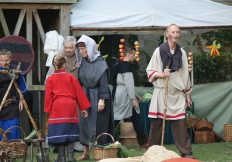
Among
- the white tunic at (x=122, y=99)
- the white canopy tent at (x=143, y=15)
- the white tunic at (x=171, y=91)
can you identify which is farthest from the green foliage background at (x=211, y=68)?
the white tunic at (x=171, y=91)

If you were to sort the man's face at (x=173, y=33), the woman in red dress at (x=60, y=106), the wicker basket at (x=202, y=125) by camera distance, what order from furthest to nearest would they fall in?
1. the wicker basket at (x=202, y=125)
2. the man's face at (x=173, y=33)
3. the woman in red dress at (x=60, y=106)

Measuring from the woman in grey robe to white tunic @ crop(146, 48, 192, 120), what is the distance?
87 cm

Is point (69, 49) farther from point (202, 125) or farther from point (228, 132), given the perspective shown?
point (228, 132)

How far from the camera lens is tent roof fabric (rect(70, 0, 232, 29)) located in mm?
14008

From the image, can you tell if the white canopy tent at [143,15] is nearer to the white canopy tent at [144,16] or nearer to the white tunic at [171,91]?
the white canopy tent at [144,16]

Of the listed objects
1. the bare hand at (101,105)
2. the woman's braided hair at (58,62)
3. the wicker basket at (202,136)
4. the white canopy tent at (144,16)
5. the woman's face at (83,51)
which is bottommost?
the wicker basket at (202,136)

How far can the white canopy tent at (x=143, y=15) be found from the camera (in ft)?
45.9

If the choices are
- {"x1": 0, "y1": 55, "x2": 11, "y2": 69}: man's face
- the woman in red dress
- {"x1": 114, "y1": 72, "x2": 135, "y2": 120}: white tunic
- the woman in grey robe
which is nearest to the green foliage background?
{"x1": 114, "y1": 72, "x2": 135, "y2": 120}: white tunic

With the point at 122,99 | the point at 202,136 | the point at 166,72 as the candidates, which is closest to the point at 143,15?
the point at 122,99

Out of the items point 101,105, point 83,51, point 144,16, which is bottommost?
point 101,105

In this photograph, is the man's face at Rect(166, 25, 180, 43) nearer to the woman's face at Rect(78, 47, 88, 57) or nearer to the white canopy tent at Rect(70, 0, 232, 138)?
the woman's face at Rect(78, 47, 88, 57)

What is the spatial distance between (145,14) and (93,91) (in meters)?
2.69

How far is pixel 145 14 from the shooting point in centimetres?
1410

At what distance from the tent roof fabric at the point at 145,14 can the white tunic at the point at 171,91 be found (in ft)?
9.15
